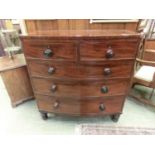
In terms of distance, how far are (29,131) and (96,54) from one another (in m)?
1.11

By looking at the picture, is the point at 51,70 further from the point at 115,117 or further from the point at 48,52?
the point at 115,117

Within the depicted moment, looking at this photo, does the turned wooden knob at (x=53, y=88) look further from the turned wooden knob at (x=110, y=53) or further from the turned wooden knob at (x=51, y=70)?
the turned wooden knob at (x=110, y=53)

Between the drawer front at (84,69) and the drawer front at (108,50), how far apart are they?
0.07 m

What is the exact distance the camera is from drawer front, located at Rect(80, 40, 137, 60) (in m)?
1.12

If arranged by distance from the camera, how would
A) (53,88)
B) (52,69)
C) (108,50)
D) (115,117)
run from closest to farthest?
1. (108,50)
2. (52,69)
3. (53,88)
4. (115,117)

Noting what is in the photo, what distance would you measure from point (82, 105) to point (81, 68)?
426 millimetres

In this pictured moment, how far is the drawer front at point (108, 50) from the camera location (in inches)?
44.1

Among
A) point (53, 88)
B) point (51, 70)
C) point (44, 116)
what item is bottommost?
point (44, 116)

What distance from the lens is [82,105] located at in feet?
4.78

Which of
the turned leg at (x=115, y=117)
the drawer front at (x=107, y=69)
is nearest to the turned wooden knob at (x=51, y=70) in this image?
the drawer front at (x=107, y=69)

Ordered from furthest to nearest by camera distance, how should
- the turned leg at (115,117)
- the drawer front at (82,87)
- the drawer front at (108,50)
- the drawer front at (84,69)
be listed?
the turned leg at (115,117), the drawer front at (82,87), the drawer front at (84,69), the drawer front at (108,50)

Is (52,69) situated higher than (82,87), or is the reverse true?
(52,69)

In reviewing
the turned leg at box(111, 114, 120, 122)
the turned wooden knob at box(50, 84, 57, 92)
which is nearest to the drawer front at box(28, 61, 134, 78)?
the turned wooden knob at box(50, 84, 57, 92)

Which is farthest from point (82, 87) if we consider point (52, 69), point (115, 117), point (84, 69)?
point (115, 117)
